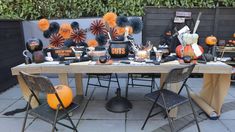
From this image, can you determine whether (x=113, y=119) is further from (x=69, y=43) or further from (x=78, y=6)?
(x=78, y=6)

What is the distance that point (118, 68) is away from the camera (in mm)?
2414

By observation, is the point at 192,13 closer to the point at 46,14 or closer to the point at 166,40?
the point at 166,40

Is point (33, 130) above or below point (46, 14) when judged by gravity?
below

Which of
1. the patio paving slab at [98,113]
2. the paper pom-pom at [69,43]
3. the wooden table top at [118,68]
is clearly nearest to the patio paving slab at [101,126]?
the patio paving slab at [98,113]

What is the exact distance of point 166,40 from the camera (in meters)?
4.20

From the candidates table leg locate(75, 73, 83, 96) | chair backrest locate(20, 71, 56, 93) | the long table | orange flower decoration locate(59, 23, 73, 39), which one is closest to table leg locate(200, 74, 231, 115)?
the long table

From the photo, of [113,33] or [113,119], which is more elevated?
[113,33]

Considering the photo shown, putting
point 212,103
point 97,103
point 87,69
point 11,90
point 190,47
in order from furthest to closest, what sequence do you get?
point 11,90 → point 97,103 → point 212,103 → point 190,47 → point 87,69

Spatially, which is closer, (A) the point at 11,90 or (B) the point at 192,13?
(A) the point at 11,90

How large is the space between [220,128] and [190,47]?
108 cm

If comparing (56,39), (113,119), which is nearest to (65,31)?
(56,39)

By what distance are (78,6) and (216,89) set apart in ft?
10.4

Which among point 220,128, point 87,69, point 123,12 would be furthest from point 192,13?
point 87,69

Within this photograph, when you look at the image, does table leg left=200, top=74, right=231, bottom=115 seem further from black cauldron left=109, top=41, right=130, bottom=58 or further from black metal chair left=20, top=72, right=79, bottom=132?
black metal chair left=20, top=72, right=79, bottom=132
